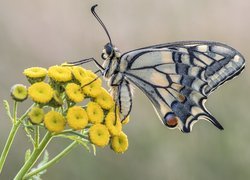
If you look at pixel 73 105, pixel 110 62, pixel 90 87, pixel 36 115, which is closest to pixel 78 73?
pixel 90 87

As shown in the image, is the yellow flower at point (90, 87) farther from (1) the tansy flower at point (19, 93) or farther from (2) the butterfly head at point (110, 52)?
(2) the butterfly head at point (110, 52)

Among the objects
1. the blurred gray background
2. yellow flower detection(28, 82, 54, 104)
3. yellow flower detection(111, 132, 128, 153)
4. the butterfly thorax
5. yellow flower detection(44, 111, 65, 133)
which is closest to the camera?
yellow flower detection(44, 111, 65, 133)

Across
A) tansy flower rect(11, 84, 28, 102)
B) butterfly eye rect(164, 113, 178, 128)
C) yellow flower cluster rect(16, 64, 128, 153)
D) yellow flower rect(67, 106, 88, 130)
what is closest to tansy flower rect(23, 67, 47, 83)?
yellow flower cluster rect(16, 64, 128, 153)

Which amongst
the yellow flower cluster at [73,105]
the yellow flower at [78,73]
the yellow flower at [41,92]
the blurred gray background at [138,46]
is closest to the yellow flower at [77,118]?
the yellow flower cluster at [73,105]

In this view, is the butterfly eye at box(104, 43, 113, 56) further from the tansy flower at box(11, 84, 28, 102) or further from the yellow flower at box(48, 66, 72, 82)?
the tansy flower at box(11, 84, 28, 102)

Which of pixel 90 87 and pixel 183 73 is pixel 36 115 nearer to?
pixel 90 87

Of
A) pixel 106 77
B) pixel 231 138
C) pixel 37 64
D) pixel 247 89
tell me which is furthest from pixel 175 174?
pixel 106 77
